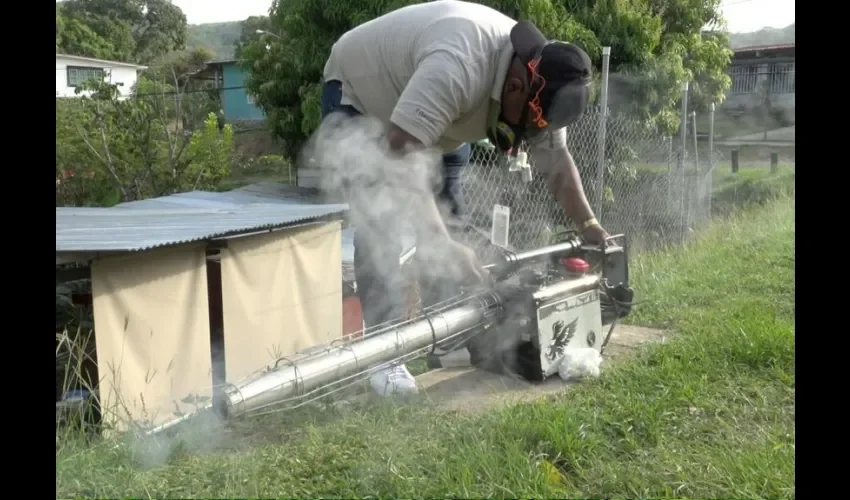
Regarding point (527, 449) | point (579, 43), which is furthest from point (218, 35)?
point (527, 449)

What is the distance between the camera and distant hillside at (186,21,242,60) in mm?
7160

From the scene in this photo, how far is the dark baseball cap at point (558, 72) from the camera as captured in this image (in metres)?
2.62

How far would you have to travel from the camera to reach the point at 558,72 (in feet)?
8.62

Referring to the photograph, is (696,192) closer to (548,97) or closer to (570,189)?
(570,189)

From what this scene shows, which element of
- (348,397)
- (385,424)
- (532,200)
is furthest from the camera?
(532,200)

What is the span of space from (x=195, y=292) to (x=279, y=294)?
20.1 inches

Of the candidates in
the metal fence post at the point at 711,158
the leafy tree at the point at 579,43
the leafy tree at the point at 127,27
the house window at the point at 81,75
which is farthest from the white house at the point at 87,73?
the metal fence post at the point at 711,158

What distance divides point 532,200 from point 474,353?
2.79 metres

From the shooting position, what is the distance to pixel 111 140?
933cm

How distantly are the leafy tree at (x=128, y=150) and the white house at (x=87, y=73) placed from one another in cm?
21

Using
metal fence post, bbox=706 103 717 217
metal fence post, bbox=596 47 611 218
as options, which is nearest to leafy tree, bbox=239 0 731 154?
metal fence post, bbox=706 103 717 217

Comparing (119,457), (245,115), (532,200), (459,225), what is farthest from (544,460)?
(245,115)
